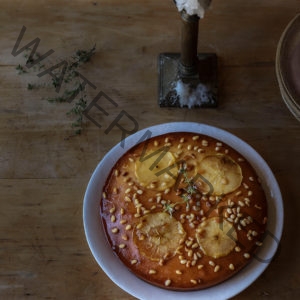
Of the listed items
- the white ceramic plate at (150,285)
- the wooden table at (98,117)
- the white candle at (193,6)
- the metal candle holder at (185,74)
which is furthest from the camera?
the metal candle holder at (185,74)

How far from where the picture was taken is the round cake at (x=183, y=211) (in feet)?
4.01

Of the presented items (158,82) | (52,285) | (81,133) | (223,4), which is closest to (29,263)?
(52,285)

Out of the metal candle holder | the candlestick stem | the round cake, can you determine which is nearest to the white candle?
the candlestick stem

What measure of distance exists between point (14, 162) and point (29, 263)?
0.32 m

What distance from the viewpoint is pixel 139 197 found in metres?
1.29

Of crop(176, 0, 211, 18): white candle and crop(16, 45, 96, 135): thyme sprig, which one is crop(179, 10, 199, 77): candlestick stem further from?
crop(16, 45, 96, 135): thyme sprig

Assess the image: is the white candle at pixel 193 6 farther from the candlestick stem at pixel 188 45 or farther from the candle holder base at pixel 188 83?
the candle holder base at pixel 188 83

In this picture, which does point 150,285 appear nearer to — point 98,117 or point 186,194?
point 186,194

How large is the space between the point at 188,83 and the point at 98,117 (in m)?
0.31

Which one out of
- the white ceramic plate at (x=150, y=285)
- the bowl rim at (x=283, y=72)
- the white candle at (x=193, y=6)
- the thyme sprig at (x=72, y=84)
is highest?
the white candle at (x=193, y=6)

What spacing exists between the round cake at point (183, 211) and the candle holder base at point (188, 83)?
186 millimetres

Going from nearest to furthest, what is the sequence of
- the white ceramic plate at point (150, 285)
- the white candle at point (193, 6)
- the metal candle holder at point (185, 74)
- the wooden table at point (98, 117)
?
1. the white candle at point (193, 6)
2. the white ceramic plate at point (150, 285)
3. the wooden table at point (98, 117)
4. the metal candle holder at point (185, 74)

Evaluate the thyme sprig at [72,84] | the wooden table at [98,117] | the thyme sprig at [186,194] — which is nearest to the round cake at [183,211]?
the thyme sprig at [186,194]

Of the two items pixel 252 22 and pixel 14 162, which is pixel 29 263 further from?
pixel 252 22
